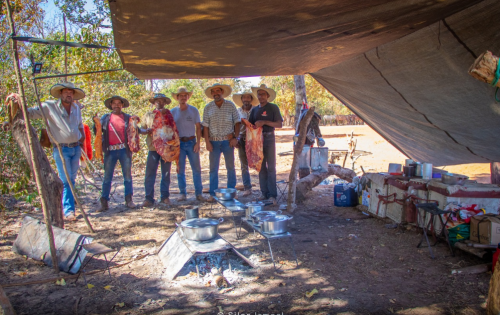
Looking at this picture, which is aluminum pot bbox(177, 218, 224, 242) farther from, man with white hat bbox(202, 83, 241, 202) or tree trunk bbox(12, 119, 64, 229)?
man with white hat bbox(202, 83, 241, 202)

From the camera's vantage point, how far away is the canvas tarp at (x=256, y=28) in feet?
8.45

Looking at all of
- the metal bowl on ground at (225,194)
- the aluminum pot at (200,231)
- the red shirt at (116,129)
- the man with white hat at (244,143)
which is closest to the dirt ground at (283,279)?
the aluminum pot at (200,231)

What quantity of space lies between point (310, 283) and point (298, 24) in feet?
7.47

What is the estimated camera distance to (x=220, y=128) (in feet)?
20.4

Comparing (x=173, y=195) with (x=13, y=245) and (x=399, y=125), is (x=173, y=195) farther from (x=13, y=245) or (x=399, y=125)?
(x=399, y=125)

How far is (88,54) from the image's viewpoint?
9.33m

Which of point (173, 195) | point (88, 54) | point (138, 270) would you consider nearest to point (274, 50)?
point (138, 270)

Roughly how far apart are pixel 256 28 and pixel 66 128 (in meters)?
3.45

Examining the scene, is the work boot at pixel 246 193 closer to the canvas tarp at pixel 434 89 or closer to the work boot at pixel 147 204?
the work boot at pixel 147 204

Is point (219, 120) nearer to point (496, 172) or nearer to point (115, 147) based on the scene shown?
point (115, 147)

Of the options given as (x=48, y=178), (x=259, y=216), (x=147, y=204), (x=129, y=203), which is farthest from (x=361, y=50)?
(x=129, y=203)

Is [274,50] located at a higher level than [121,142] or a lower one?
higher

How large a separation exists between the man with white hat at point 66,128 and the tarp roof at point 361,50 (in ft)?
4.04

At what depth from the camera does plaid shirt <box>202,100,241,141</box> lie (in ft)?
20.5
